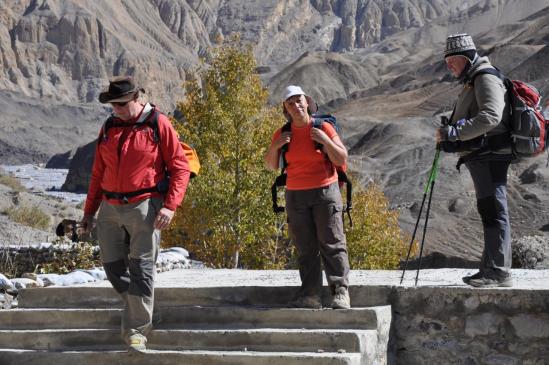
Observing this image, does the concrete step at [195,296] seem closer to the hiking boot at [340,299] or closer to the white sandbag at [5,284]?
the hiking boot at [340,299]

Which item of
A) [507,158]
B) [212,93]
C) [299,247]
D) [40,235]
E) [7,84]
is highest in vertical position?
[7,84]

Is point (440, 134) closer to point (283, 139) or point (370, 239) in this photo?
point (283, 139)

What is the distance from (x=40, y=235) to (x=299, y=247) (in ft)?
55.5

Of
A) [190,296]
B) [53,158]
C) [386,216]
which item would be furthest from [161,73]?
[190,296]

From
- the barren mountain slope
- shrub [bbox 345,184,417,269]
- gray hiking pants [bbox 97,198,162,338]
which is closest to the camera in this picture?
gray hiking pants [bbox 97,198,162,338]

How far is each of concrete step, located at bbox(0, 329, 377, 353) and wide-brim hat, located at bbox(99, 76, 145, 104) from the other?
5.84ft

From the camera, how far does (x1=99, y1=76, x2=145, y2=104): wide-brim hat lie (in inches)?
231

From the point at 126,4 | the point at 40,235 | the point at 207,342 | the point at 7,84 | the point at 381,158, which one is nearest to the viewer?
the point at 207,342

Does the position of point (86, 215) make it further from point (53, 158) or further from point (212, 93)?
point (53, 158)

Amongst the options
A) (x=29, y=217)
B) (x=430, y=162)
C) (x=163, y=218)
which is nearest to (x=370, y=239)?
(x=29, y=217)

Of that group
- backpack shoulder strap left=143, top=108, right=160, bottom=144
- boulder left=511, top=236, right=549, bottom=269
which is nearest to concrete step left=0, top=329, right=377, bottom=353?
backpack shoulder strap left=143, top=108, right=160, bottom=144

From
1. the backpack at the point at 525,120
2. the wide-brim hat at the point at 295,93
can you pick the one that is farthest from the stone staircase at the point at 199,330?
the backpack at the point at 525,120

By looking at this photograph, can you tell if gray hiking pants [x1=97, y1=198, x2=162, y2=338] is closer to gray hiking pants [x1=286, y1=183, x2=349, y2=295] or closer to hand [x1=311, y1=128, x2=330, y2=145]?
gray hiking pants [x1=286, y1=183, x2=349, y2=295]

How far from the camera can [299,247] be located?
648cm
